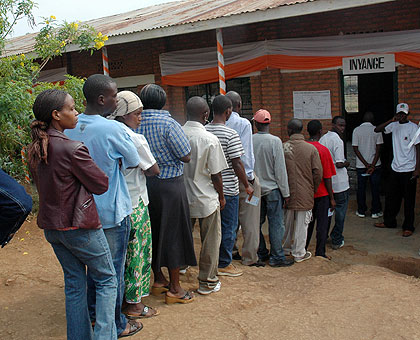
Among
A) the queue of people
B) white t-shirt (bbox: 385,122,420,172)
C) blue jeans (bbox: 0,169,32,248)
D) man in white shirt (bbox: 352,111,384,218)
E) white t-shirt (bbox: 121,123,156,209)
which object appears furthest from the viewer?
man in white shirt (bbox: 352,111,384,218)

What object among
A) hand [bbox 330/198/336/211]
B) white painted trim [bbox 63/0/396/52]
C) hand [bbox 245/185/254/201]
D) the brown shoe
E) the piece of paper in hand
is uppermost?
white painted trim [bbox 63/0/396/52]

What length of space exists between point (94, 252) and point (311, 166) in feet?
10.2

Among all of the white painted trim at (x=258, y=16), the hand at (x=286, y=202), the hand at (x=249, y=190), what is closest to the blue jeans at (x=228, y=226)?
the hand at (x=249, y=190)

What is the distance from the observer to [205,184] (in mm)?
4035

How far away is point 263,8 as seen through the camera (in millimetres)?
6500

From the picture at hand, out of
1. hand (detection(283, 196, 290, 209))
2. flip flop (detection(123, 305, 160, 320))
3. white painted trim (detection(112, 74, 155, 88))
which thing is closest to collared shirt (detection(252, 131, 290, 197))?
hand (detection(283, 196, 290, 209))

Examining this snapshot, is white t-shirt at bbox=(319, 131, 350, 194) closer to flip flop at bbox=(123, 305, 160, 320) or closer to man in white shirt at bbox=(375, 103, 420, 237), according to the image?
man in white shirt at bbox=(375, 103, 420, 237)

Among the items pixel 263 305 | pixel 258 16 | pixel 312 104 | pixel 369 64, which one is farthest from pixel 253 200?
pixel 312 104

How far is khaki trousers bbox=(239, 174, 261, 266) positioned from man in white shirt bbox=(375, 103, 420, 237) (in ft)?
8.42

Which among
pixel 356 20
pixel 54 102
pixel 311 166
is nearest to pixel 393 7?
pixel 356 20

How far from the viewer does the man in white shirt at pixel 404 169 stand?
648 cm

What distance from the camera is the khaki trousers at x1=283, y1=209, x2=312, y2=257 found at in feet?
17.8

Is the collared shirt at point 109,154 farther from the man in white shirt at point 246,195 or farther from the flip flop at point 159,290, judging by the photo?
the man in white shirt at point 246,195

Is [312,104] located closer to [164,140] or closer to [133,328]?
[164,140]
